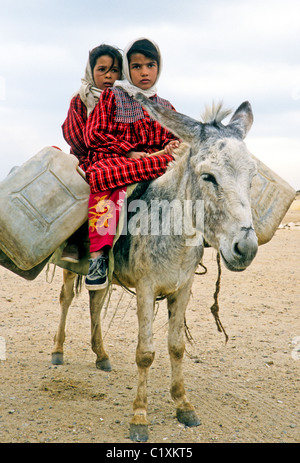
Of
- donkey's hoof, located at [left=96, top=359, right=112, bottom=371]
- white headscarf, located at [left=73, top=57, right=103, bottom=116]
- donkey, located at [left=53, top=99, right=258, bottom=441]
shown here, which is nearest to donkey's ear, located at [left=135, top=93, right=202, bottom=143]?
donkey, located at [left=53, top=99, right=258, bottom=441]

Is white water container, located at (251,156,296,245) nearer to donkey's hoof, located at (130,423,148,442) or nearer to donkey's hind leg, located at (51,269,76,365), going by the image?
donkey's hoof, located at (130,423,148,442)

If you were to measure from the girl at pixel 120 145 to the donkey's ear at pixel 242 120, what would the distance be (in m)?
0.51

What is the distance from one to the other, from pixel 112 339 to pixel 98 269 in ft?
8.87

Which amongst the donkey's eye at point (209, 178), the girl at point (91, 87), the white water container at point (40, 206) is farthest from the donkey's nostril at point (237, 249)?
the girl at point (91, 87)

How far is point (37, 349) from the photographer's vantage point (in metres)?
5.72

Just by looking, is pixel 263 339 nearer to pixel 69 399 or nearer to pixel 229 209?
pixel 69 399

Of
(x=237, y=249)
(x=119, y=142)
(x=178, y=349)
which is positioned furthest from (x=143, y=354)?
(x=119, y=142)

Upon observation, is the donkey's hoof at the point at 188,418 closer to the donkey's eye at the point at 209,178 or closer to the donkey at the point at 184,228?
the donkey at the point at 184,228

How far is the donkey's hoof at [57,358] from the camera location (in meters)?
5.24

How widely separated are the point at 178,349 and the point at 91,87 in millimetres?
2571

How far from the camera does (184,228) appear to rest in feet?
11.3

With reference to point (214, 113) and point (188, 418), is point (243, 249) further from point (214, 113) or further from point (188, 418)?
point (188, 418)

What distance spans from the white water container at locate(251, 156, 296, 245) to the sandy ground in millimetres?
1122

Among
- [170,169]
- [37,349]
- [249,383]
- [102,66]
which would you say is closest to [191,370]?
[249,383]
